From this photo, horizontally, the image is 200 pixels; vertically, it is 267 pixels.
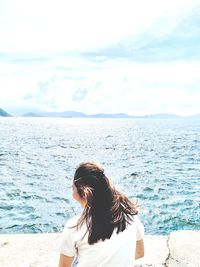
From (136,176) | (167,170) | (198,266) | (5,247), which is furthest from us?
(167,170)

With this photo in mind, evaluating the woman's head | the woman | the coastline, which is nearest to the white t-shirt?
the woman

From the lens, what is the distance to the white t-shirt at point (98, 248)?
3.29m

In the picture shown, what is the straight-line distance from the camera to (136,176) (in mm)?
27969

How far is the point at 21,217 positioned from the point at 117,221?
1325 cm

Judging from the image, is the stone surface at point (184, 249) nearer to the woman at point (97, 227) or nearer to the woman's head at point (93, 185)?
the woman at point (97, 227)

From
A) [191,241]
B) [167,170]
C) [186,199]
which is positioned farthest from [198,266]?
[167,170]

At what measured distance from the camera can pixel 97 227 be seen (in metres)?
3.32

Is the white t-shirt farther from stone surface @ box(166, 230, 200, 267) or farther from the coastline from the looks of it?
stone surface @ box(166, 230, 200, 267)

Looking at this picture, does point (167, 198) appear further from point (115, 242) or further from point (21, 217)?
point (115, 242)

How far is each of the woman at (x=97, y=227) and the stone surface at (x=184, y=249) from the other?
10.0 feet

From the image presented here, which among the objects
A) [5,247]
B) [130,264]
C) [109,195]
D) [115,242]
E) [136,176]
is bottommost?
[136,176]

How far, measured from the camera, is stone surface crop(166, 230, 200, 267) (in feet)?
20.5

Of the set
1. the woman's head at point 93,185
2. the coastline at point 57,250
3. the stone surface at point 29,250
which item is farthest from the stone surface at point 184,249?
the woman's head at point 93,185

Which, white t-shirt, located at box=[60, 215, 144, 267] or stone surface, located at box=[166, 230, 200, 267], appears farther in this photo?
stone surface, located at box=[166, 230, 200, 267]
